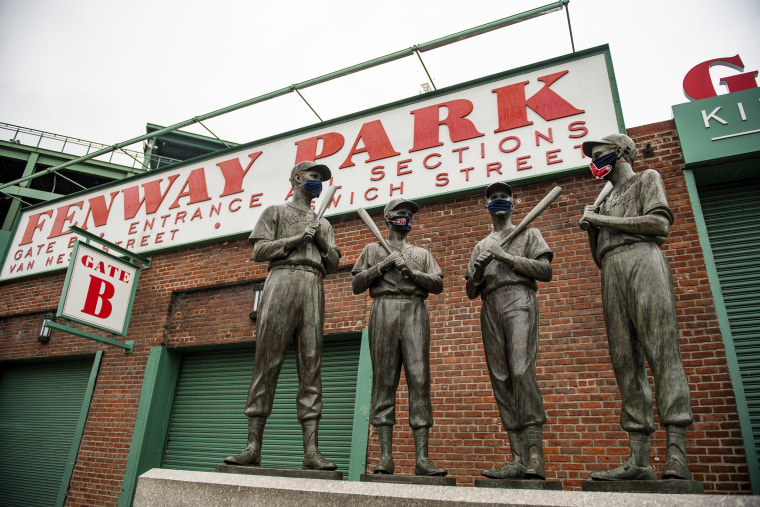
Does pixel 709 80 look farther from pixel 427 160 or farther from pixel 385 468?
pixel 385 468

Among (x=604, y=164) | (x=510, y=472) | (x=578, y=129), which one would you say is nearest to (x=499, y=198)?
(x=604, y=164)

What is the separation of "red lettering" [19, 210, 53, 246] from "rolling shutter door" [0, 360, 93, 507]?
114 inches

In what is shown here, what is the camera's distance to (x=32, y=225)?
1188cm

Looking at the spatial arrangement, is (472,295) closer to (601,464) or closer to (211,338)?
(601,464)

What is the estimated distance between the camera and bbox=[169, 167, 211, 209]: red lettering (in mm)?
9844

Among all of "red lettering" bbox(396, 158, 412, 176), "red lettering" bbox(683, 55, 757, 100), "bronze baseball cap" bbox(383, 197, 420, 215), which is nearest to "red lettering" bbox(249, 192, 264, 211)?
"red lettering" bbox(396, 158, 412, 176)

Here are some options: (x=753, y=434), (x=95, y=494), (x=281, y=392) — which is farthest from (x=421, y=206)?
(x=95, y=494)

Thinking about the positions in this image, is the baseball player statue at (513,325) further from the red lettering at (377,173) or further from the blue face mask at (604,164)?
the red lettering at (377,173)

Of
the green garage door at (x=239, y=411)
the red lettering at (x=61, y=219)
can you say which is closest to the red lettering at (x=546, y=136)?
the green garage door at (x=239, y=411)

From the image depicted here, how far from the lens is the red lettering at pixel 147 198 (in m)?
10.3

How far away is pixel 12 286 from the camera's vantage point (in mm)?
11258

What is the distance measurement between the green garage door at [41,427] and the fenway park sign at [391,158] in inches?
85.7

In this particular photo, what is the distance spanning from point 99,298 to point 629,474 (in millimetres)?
7922

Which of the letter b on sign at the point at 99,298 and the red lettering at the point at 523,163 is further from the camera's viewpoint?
the letter b on sign at the point at 99,298
